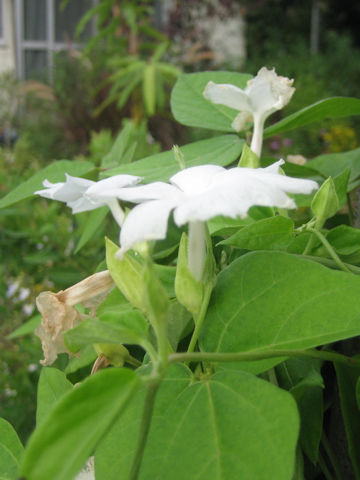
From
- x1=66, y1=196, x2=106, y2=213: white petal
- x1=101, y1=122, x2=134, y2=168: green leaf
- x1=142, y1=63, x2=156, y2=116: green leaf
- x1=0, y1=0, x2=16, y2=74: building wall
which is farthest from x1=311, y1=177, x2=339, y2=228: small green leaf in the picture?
x1=0, y1=0, x2=16, y2=74: building wall

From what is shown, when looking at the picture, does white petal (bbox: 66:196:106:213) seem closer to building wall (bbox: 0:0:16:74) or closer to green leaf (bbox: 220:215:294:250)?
green leaf (bbox: 220:215:294:250)

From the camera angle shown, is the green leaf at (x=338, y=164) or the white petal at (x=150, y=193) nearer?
the white petal at (x=150, y=193)

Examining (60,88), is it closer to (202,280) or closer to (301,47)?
(301,47)

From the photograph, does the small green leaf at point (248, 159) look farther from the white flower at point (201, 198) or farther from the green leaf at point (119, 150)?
the green leaf at point (119, 150)

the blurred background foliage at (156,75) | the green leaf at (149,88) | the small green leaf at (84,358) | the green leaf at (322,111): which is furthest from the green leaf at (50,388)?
the green leaf at (149,88)

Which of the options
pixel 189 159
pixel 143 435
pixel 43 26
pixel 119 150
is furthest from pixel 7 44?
pixel 143 435

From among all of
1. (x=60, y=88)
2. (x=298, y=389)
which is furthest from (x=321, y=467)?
(x=60, y=88)

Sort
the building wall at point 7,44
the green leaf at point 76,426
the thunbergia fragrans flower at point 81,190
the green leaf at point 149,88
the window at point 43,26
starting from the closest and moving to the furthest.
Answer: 1. the green leaf at point 76,426
2. the thunbergia fragrans flower at point 81,190
3. the green leaf at point 149,88
4. the building wall at point 7,44
5. the window at point 43,26
